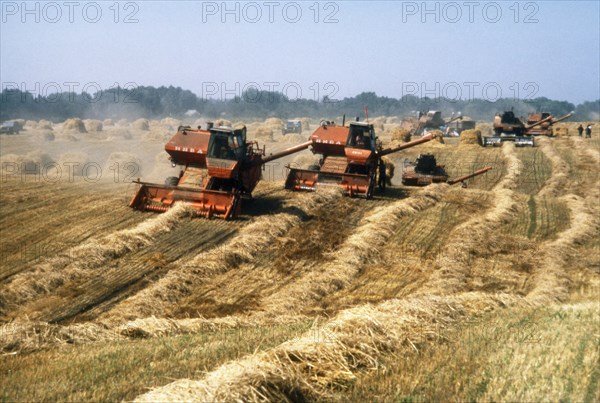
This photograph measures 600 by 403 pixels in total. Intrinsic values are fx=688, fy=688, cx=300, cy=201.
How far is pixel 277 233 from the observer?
17.5 metres

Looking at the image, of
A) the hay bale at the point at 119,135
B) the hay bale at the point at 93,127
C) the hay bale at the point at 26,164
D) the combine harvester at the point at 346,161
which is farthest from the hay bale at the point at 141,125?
the combine harvester at the point at 346,161

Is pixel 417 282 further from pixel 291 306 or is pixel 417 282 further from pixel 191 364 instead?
pixel 191 364

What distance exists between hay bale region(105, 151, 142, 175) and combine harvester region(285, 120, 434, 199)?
386 inches

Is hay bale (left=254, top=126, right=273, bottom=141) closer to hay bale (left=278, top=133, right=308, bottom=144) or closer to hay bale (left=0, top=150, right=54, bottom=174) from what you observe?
hay bale (left=278, top=133, right=308, bottom=144)

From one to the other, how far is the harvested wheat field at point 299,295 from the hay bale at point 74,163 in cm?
35

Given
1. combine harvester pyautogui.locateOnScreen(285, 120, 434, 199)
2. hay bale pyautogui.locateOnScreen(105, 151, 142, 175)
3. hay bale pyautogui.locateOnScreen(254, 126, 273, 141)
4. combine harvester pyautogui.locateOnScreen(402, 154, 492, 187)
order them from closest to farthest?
combine harvester pyautogui.locateOnScreen(285, 120, 434, 199), combine harvester pyautogui.locateOnScreen(402, 154, 492, 187), hay bale pyautogui.locateOnScreen(105, 151, 142, 175), hay bale pyautogui.locateOnScreen(254, 126, 273, 141)

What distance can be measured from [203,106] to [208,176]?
96557mm

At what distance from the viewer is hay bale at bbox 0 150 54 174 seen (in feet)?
95.0

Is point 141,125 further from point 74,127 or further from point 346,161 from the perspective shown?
point 346,161

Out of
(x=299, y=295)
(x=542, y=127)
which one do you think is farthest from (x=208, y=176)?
(x=542, y=127)

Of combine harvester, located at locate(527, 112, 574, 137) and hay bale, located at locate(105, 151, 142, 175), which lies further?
combine harvester, located at locate(527, 112, 574, 137)

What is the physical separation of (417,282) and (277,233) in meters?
4.71

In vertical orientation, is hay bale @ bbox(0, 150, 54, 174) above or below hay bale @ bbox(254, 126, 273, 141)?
below

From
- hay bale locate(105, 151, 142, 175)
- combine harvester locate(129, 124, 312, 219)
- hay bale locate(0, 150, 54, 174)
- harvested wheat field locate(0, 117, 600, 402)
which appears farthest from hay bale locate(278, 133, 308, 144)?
combine harvester locate(129, 124, 312, 219)
